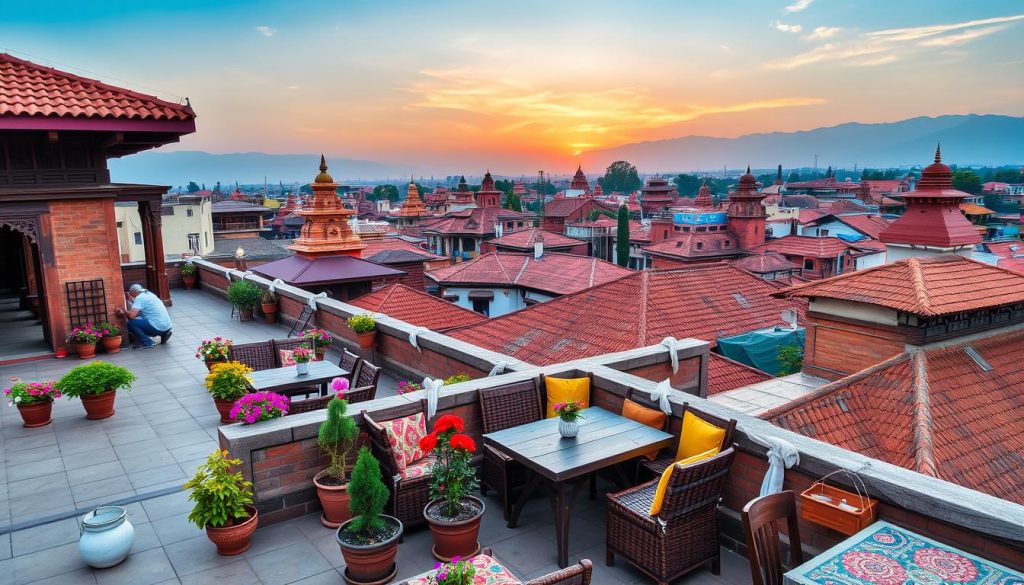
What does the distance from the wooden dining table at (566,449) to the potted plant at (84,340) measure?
9.10m

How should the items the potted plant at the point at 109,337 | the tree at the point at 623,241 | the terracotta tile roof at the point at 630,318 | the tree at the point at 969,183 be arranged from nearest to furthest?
the potted plant at the point at 109,337, the terracotta tile roof at the point at 630,318, the tree at the point at 623,241, the tree at the point at 969,183

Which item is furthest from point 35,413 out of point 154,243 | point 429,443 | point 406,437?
point 154,243

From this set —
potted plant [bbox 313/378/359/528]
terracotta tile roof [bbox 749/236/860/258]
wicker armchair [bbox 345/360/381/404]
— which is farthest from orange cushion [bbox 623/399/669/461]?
terracotta tile roof [bbox 749/236/860/258]

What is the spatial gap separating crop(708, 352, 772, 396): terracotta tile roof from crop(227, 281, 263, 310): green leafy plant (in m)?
10.4

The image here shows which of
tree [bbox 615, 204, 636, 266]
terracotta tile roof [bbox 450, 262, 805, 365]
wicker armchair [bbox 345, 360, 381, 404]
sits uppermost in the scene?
wicker armchair [bbox 345, 360, 381, 404]

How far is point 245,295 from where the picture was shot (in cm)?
1445

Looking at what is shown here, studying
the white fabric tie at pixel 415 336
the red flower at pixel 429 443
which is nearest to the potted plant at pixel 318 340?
the white fabric tie at pixel 415 336

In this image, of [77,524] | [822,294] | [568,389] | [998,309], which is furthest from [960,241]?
[77,524]

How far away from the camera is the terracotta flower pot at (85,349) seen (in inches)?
444

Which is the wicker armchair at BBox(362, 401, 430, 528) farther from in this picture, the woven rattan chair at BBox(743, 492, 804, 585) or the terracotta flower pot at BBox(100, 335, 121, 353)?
the terracotta flower pot at BBox(100, 335, 121, 353)

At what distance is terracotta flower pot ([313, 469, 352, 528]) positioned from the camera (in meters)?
5.38

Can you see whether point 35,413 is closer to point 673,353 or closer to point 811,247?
point 673,353

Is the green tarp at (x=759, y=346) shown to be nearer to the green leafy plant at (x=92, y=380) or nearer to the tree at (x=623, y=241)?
the green leafy plant at (x=92, y=380)

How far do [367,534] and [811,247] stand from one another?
185ft
